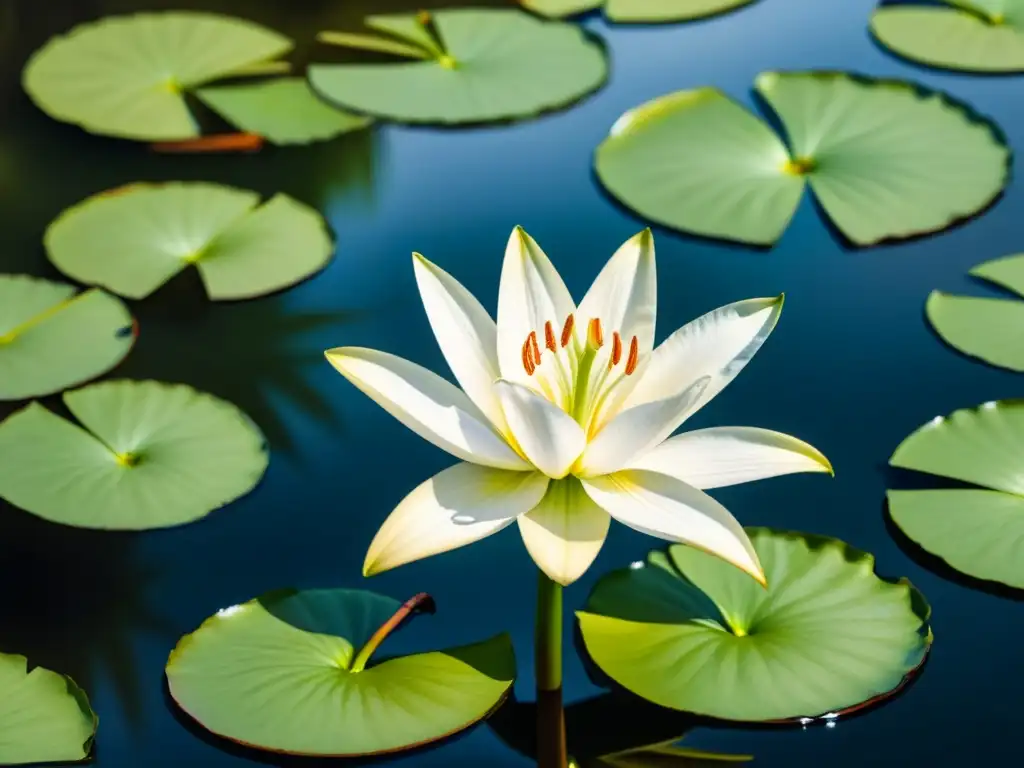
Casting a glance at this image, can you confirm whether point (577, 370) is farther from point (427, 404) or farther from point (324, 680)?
point (324, 680)

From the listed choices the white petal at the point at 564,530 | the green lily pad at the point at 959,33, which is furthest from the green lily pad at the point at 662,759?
the green lily pad at the point at 959,33

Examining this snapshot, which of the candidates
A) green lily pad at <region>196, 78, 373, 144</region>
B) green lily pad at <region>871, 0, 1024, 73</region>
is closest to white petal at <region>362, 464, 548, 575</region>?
green lily pad at <region>196, 78, 373, 144</region>

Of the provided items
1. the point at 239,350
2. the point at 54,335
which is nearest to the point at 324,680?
the point at 239,350

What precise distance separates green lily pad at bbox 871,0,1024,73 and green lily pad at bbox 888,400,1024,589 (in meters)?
1.30

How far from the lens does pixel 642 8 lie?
3.21m

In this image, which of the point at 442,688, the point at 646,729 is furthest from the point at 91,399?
the point at 646,729

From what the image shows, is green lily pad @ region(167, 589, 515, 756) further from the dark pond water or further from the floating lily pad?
the floating lily pad

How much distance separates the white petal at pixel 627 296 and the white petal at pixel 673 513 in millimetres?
Answer: 194

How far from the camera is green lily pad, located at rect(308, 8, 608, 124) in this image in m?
2.86

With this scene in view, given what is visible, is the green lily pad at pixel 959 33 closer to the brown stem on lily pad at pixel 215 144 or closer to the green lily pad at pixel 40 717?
the brown stem on lily pad at pixel 215 144

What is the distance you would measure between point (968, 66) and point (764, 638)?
6.06 feet

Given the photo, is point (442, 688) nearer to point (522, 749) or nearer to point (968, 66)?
point (522, 749)

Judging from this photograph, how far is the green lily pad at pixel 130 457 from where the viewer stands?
6.09 ft

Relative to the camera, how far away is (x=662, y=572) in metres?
1.69
